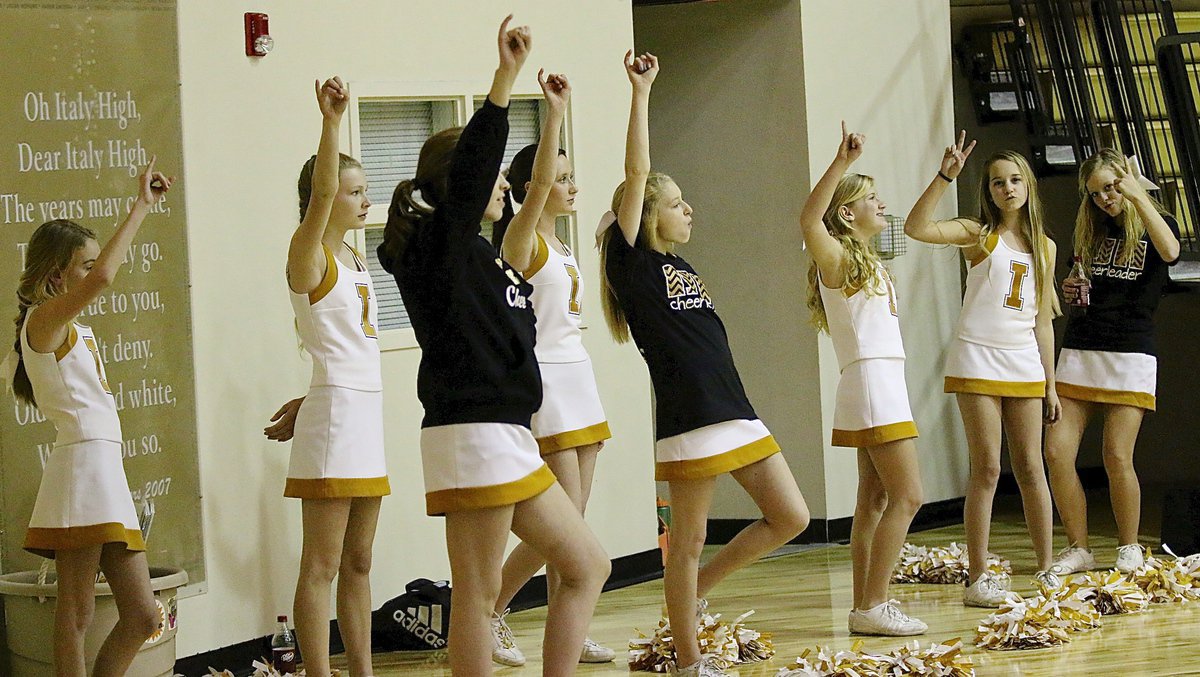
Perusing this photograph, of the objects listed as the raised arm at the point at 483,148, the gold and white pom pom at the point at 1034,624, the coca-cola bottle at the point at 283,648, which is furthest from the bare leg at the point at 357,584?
the gold and white pom pom at the point at 1034,624

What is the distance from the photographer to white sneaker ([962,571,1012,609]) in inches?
199

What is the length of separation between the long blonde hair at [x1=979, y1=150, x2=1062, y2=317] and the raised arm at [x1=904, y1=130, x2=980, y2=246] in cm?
7

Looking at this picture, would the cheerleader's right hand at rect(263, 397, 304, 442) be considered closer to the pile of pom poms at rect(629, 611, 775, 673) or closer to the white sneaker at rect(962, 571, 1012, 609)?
the pile of pom poms at rect(629, 611, 775, 673)

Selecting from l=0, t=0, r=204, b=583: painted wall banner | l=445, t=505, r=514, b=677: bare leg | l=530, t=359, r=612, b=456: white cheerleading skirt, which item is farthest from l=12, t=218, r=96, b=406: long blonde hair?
l=445, t=505, r=514, b=677: bare leg

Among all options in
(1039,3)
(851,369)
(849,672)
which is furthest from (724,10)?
(849,672)

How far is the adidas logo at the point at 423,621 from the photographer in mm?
4852

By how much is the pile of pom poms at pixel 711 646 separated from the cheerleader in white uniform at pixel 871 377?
402 mm

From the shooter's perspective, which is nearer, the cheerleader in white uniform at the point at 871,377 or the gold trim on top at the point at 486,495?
the gold trim on top at the point at 486,495

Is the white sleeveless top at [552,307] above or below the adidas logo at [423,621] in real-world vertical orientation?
above

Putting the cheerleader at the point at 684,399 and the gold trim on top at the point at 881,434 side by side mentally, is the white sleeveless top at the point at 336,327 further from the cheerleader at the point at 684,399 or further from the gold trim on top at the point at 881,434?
the gold trim on top at the point at 881,434

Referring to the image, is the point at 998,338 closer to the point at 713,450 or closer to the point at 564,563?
the point at 713,450

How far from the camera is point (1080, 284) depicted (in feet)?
18.1

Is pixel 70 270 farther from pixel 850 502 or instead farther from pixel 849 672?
pixel 850 502

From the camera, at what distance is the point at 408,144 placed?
207 inches
